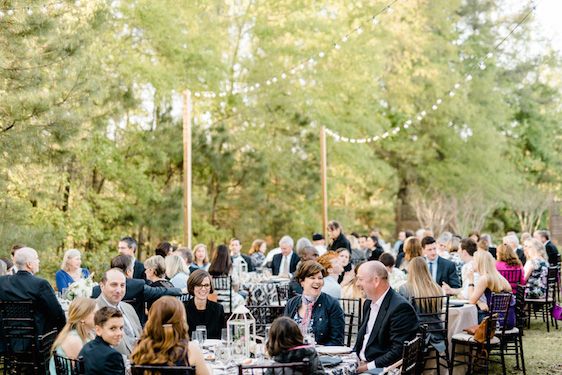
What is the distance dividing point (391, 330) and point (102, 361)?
2363 millimetres

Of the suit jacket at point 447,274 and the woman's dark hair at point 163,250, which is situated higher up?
the woman's dark hair at point 163,250

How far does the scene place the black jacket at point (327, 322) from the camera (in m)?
7.08

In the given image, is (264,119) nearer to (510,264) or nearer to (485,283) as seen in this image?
(510,264)

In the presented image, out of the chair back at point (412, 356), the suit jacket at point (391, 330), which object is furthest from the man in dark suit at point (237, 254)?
the chair back at point (412, 356)

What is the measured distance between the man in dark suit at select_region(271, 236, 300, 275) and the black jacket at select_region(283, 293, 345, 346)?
6.48 meters

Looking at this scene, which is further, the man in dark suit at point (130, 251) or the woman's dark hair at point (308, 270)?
the man in dark suit at point (130, 251)

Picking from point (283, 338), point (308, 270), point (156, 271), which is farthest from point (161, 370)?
point (156, 271)

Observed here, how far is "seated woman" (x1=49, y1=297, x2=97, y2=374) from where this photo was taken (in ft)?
19.7

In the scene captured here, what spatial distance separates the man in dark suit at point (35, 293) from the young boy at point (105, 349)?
334 cm

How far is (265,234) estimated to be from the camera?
25234 mm

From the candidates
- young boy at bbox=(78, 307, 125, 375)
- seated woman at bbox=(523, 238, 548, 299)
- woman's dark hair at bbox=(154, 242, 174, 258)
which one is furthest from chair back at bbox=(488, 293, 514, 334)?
woman's dark hair at bbox=(154, 242, 174, 258)

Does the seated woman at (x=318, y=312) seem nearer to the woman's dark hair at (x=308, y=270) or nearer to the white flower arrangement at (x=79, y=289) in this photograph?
the woman's dark hair at (x=308, y=270)

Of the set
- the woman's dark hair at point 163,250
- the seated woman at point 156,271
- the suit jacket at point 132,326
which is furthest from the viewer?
the woman's dark hair at point 163,250

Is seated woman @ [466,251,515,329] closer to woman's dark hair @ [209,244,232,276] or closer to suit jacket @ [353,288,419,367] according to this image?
suit jacket @ [353,288,419,367]
